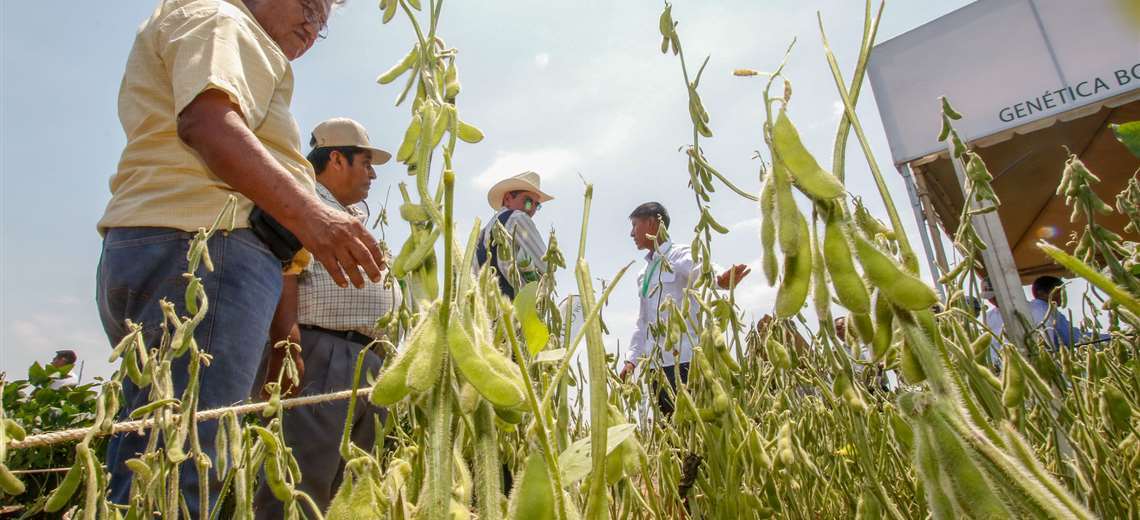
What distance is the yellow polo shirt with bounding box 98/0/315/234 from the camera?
121 centimetres

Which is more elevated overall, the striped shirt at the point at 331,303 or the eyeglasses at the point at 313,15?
the eyeglasses at the point at 313,15

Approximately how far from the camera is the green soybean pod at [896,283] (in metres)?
0.24

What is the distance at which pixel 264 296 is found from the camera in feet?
→ 4.25

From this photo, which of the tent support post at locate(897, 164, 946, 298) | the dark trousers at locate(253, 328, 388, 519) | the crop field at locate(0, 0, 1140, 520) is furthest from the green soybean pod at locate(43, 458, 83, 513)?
the tent support post at locate(897, 164, 946, 298)

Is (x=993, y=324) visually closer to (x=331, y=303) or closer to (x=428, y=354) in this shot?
(x=331, y=303)

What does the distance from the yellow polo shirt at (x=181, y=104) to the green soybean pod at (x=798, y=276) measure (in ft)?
3.81

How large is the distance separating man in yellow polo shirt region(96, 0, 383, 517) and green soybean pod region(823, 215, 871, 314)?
779 millimetres

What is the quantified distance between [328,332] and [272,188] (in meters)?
1.02

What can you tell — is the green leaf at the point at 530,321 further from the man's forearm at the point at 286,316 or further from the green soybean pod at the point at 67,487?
the man's forearm at the point at 286,316

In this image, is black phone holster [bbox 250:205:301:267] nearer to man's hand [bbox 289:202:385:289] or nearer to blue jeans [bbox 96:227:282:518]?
blue jeans [bbox 96:227:282:518]

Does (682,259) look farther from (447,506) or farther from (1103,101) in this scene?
(447,506)

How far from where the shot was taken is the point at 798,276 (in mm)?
292

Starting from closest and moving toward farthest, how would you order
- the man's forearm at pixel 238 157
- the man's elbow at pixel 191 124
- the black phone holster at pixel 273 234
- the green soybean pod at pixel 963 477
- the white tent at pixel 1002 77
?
the green soybean pod at pixel 963 477
the man's forearm at pixel 238 157
the man's elbow at pixel 191 124
the black phone holster at pixel 273 234
the white tent at pixel 1002 77

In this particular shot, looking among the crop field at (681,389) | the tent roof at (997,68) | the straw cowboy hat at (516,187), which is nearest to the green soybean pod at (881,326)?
the crop field at (681,389)
